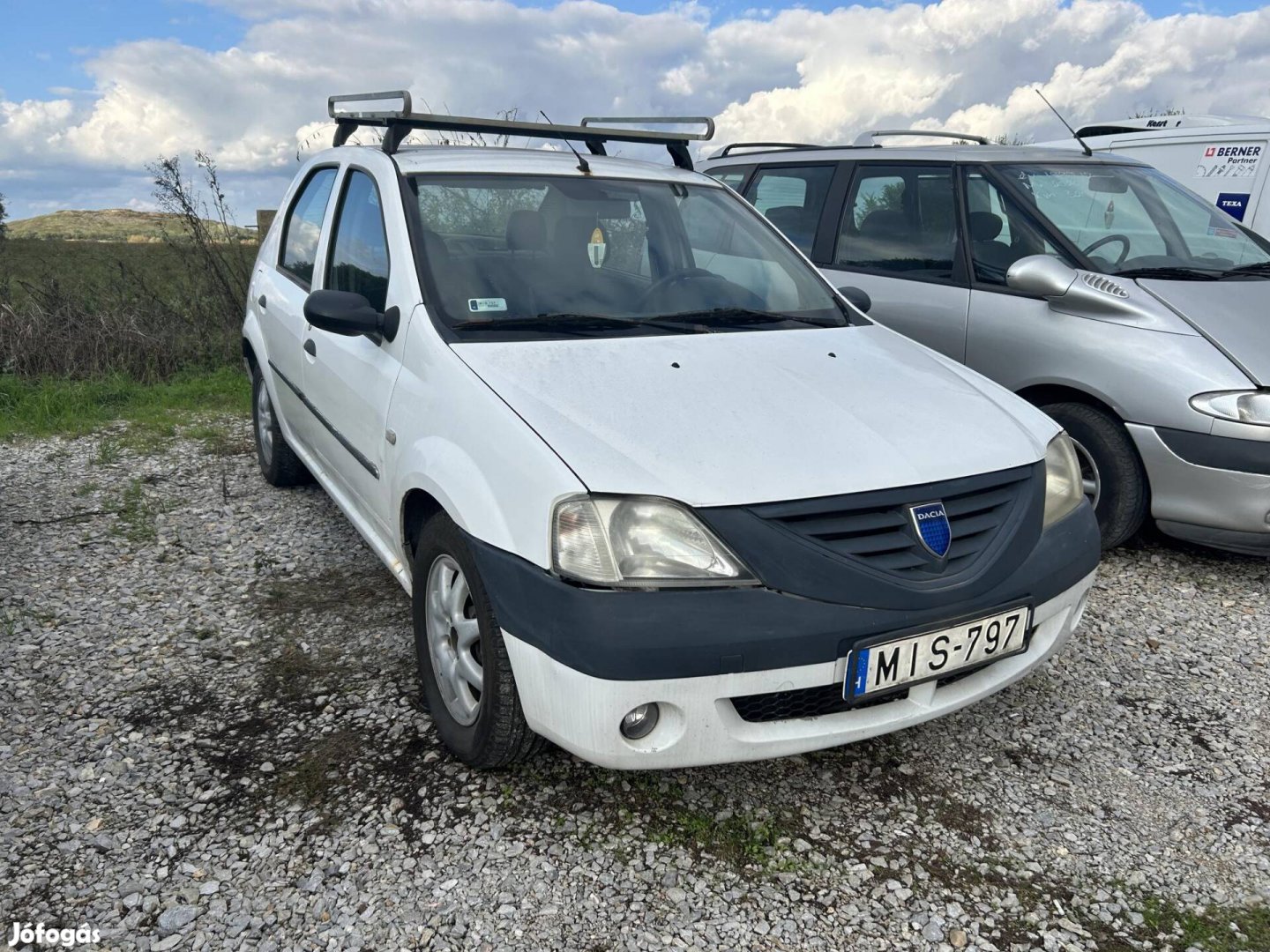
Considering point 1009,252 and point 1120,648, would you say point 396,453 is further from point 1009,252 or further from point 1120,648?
point 1009,252

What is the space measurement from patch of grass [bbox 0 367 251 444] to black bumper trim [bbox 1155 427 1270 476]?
592cm

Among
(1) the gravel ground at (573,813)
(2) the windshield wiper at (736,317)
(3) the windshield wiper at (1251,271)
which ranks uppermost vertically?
(3) the windshield wiper at (1251,271)

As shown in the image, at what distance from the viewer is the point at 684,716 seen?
2.16m

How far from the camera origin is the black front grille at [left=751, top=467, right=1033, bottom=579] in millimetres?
2217

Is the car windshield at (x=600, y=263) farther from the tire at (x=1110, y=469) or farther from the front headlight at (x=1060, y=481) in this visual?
the tire at (x=1110, y=469)

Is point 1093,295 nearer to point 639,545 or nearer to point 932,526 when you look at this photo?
point 932,526

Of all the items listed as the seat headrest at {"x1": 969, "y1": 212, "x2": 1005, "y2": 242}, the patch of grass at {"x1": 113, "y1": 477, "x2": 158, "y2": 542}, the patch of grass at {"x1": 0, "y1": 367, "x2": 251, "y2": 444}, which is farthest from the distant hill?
the seat headrest at {"x1": 969, "y1": 212, "x2": 1005, "y2": 242}

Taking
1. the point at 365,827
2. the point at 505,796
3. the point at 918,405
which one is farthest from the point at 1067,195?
the point at 365,827

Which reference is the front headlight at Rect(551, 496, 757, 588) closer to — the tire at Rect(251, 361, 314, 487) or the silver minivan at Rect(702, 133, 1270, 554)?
the silver minivan at Rect(702, 133, 1270, 554)

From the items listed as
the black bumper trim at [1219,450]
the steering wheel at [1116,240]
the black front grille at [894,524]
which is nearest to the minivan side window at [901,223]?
the steering wheel at [1116,240]

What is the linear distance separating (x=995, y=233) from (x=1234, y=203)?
10.5 ft

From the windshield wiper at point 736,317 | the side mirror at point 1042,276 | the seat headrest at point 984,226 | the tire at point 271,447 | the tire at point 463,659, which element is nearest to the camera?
the tire at point 463,659

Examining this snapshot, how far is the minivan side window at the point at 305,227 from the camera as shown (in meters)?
4.05

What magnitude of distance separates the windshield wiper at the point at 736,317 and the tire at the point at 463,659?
3.62ft
